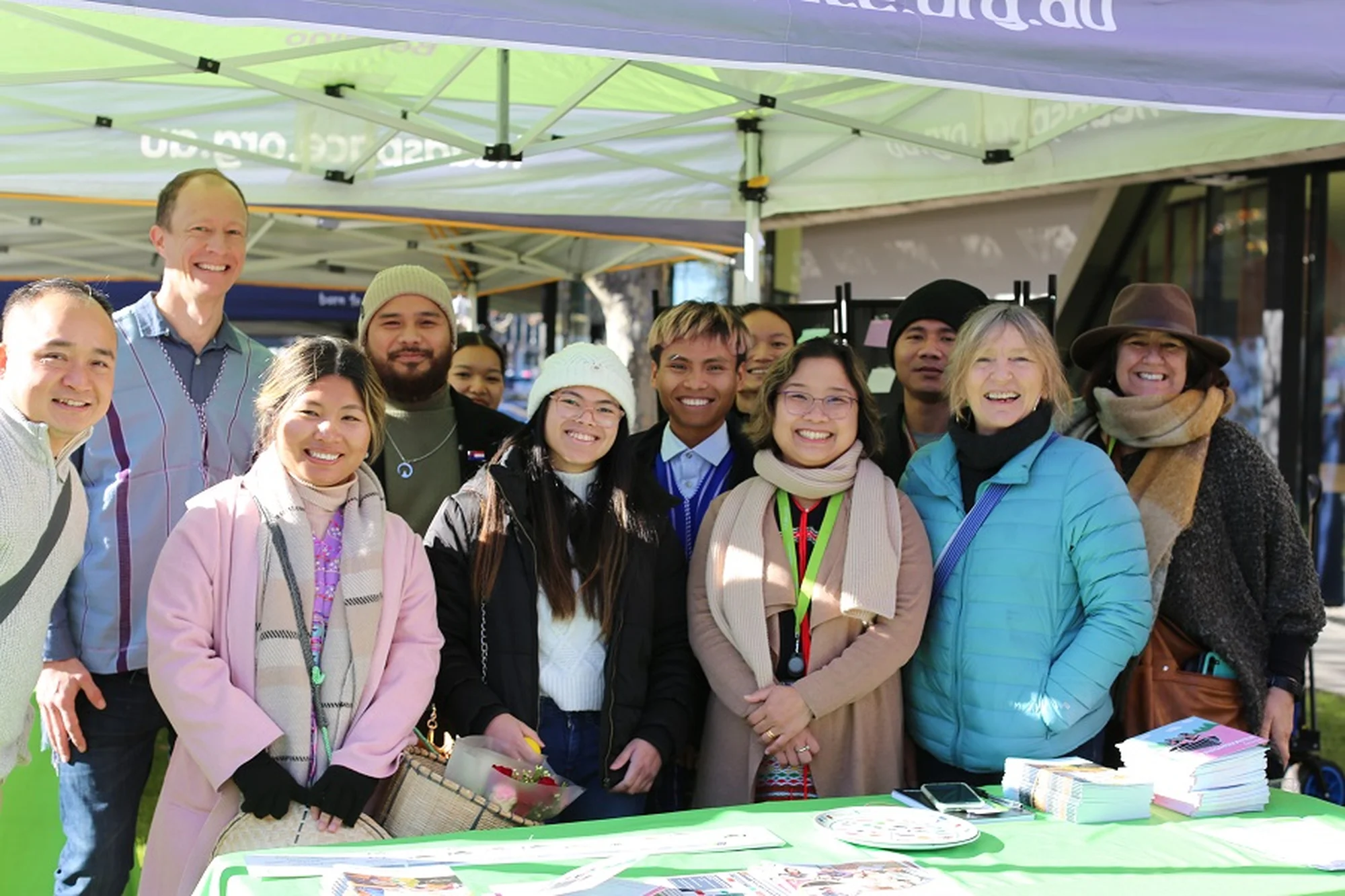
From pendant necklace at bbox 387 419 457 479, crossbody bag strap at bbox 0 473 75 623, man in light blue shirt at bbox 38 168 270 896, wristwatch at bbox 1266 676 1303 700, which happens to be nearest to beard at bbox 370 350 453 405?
pendant necklace at bbox 387 419 457 479

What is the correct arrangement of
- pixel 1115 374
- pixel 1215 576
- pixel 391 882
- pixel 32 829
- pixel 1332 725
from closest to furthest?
1. pixel 391 882
2. pixel 1215 576
3. pixel 32 829
4. pixel 1115 374
5. pixel 1332 725

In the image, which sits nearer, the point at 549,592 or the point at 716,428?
the point at 549,592

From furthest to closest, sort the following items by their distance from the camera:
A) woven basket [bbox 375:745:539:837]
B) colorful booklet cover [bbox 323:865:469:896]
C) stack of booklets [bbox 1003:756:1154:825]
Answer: woven basket [bbox 375:745:539:837] → stack of booklets [bbox 1003:756:1154:825] → colorful booklet cover [bbox 323:865:469:896]

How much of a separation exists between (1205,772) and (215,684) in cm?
189

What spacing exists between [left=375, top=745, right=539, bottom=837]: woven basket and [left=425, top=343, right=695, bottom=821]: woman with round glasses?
0.21m

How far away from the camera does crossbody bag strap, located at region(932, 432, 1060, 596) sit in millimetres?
2832

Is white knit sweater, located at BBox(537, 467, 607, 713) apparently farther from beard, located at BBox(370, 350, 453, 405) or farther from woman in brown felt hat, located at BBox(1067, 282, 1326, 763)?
woman in brown felt hat, located at BBox(1067, 282, 1326, 763)

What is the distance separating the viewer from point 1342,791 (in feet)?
13.1

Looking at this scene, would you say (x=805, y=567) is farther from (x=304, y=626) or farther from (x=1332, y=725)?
(x=1332, y=725)

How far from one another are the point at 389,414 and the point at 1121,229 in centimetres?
490

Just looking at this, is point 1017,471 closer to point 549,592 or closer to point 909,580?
point 909,580

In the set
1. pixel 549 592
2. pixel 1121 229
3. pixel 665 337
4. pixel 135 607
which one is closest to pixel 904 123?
pixel 665 337

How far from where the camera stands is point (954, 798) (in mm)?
2414

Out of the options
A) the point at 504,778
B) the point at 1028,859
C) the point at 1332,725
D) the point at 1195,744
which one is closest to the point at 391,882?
the point at 504,778
